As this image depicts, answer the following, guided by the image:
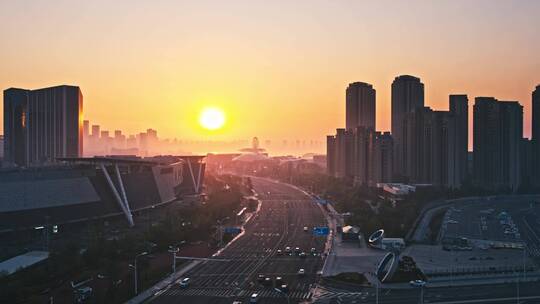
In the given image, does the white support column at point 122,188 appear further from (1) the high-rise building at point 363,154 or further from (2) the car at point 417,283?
(1) the high-rise building at point 363,154

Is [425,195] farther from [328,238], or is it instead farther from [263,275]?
[263,275]

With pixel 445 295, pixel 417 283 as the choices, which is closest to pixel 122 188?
pixel 417 283

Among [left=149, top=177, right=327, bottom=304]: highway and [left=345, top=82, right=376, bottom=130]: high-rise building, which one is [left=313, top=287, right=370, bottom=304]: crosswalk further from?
[left=345, top=82, right=376, bottom=130]: high-rise building

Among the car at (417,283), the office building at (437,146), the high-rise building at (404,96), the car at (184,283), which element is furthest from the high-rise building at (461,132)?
the car at (184,283)

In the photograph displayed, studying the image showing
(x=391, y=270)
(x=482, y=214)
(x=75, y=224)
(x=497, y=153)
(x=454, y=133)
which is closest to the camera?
(x=391, y=270)

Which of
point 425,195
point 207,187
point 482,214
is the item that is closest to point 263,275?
point 482,214

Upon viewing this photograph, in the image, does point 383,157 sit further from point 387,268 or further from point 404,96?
point 387,268
